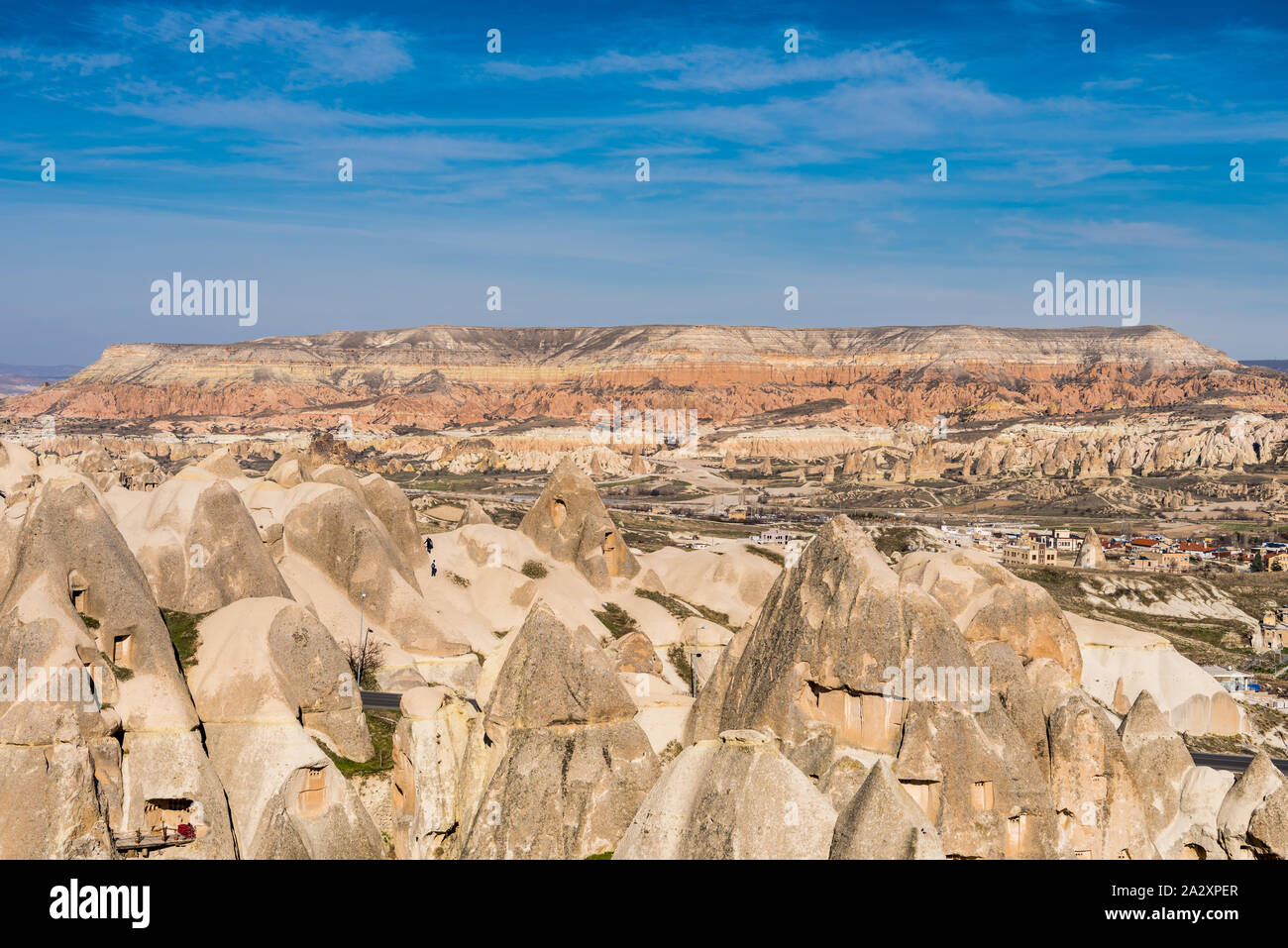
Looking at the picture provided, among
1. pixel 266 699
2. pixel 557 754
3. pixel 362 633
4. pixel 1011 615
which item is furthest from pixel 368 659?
pixel 557 754

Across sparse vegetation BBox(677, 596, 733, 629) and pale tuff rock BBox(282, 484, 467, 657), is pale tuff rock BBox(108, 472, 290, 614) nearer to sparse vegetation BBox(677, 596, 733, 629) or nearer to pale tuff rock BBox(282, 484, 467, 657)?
pale tuff rock BBox(282, 484, 467, 657)

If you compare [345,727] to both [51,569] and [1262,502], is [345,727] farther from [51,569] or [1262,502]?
[1262,502]

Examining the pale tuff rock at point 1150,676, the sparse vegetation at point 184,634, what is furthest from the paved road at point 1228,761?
the sparse vegetation at point 184,634

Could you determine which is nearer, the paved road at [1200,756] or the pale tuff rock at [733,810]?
the pale tuff rock at [733,810]

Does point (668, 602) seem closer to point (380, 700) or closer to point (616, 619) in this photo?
point (616, 619)

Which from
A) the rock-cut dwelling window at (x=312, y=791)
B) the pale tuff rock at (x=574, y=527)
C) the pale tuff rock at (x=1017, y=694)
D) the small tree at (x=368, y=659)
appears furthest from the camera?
the pale tuff rock at (x=574, y=527)

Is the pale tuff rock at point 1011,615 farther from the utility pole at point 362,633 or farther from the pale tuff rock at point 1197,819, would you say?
the utility pole at point 362,633
